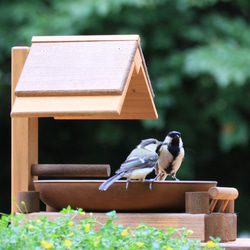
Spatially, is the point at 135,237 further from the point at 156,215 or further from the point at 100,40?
the point at 100,40

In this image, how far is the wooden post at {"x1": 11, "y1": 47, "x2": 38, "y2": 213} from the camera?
173cm

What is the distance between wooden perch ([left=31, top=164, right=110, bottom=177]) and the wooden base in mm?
160

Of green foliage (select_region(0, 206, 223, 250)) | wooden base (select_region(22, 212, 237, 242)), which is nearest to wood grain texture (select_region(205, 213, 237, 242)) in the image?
wooden base (select_region(22, 212, 237, 242))

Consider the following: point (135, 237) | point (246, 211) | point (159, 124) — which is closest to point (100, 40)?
point (135, 237)

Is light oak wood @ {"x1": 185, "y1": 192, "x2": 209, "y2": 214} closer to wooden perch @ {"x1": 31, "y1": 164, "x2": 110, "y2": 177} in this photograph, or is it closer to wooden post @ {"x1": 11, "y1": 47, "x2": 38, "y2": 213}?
wooden perch @ {"x1": 31, "y1": 164, "x2": 110, "y2": 177}

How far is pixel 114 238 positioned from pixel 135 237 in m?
0.10

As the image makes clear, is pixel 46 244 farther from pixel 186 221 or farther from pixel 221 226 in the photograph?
pixel 221 226

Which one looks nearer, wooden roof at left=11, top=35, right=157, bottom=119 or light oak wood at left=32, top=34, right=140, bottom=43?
wooden roof at left=11, top=35, right=157, bottom=119

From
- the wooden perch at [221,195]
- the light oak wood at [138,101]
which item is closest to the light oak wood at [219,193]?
the wooden perch at [221,195]

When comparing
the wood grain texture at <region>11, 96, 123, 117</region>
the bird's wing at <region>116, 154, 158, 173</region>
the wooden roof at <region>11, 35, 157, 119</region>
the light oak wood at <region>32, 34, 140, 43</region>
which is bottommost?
the bird's wing at <region>116, 154, 158, 173</region>

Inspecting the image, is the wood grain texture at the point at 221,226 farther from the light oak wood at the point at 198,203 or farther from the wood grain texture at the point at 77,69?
the wood grain texture at the point at 77,69

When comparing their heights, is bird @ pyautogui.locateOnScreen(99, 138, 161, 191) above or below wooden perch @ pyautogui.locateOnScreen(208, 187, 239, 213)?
above

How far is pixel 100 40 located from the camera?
159cm

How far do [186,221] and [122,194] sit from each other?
0.19 meters
